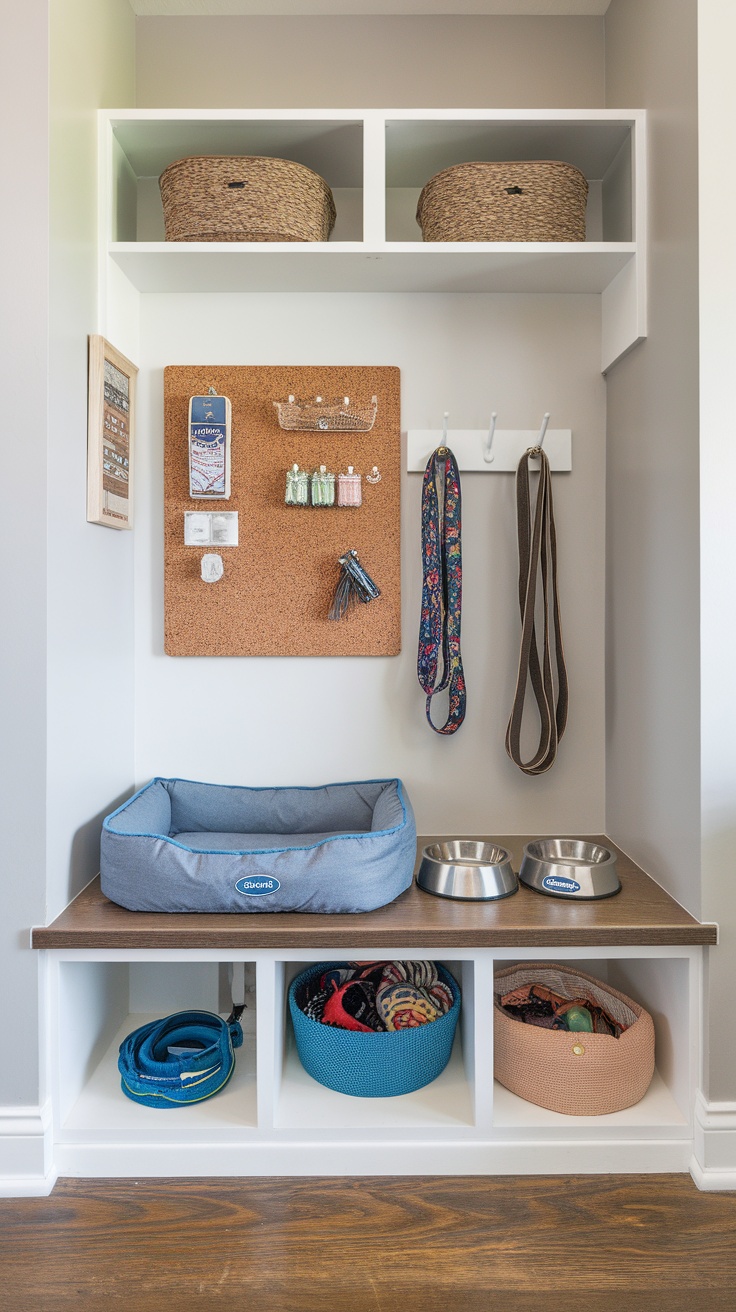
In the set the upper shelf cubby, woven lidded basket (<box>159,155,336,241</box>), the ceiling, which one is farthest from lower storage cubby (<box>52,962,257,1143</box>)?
the ceiling

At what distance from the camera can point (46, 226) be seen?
1695 millimetres

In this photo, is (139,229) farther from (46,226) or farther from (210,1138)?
(210,1138)

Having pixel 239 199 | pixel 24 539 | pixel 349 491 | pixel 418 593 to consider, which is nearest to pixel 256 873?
pixel 24 539

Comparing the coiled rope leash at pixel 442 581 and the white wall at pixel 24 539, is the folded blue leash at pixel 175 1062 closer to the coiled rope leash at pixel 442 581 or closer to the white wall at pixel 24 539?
the white wall at pixel 24 539

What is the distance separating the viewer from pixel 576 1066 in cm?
183

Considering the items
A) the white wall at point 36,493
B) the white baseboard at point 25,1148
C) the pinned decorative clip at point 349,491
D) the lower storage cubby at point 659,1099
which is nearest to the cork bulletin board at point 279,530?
the pinned decorative clip at point 349,491

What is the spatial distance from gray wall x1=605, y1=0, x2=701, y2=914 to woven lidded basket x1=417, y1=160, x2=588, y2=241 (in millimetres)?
201

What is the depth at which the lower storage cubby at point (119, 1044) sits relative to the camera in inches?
70.9

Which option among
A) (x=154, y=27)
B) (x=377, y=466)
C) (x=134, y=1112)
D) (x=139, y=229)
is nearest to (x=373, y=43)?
(x=154, y=27)

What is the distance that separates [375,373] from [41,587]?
43.4 inches

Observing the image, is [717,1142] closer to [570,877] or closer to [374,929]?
[570,877]

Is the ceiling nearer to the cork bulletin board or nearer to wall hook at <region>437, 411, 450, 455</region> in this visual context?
the cork bulletin board

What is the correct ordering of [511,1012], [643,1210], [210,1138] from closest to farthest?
[643,1210] < [210,1138] < [511,1012]

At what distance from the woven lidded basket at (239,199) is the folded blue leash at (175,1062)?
73.6 inches
